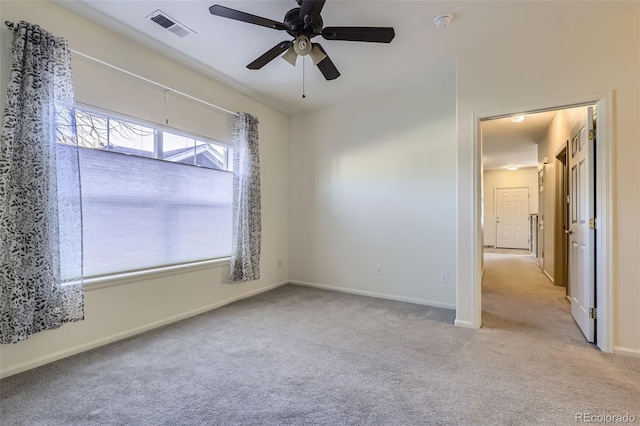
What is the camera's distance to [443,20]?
2.56m

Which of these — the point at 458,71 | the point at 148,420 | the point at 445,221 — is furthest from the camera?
the point at 445,221

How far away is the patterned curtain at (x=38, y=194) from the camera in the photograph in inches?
80.7

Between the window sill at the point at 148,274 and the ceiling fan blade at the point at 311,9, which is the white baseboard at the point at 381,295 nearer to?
the window sill at the point at 148,274

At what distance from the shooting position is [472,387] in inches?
77.7

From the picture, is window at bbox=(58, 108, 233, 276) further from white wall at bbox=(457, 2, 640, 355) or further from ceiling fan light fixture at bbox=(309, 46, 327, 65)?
white wall at bbox=(457, 2, 640, 355)

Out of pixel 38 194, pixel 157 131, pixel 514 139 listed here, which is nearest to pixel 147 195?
pixel 157 131

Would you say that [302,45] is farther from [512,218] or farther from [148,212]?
[512,218]

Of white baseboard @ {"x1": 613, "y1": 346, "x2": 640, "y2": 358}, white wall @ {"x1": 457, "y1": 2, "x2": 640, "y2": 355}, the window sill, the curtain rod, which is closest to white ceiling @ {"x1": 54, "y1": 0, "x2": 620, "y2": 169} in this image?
white wall @ {"x1": 457, "y1": 2, "x2": 640, "y2": 355}

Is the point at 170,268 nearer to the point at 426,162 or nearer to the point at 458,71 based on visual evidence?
the point at 426,162

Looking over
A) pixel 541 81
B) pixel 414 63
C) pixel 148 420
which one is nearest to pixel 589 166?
pixel 541 81

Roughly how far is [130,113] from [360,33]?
2307 millimetres

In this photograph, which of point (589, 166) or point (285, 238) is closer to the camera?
point (589, 166)

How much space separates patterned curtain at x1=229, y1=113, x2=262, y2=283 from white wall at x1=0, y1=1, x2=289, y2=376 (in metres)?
0.17

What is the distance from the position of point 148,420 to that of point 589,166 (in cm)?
394
